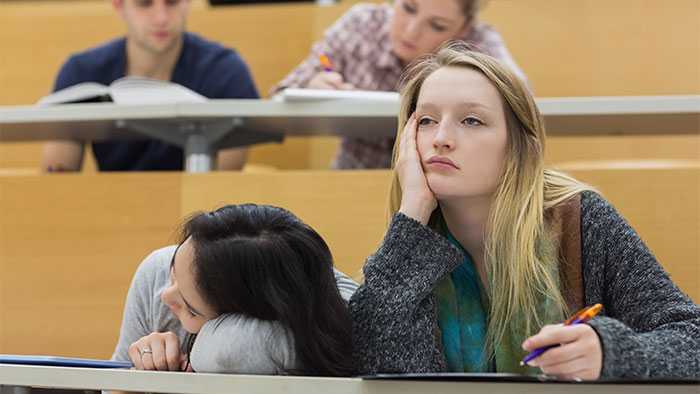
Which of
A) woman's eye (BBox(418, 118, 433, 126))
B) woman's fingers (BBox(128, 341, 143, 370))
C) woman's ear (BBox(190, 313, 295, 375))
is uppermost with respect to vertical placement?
woman's eye (BBox(418, 118, 433, 126))

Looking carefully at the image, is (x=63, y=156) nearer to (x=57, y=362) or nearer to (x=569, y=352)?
(x=57, y=362)

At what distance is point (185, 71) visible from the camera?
215 cm

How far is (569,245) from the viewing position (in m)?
1.10

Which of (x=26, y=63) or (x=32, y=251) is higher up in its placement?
(x=26, y=63)

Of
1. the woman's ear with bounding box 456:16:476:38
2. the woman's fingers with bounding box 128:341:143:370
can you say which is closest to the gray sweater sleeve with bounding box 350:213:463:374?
the woman's fingers with bounding box 128:341:143:370

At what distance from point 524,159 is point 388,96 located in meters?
0.47

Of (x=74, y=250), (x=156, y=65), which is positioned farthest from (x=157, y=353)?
(x=156, y=65)

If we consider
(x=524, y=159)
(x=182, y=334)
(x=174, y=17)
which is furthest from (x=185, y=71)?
(x=524, y=159)

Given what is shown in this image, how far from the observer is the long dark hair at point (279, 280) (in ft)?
3.27

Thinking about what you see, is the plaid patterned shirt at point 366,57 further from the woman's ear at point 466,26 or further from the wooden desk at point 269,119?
the wooden desk at point 269,119

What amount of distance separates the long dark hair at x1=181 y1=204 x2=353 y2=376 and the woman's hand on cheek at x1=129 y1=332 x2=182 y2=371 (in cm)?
8

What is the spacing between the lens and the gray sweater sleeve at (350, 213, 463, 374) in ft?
3.36

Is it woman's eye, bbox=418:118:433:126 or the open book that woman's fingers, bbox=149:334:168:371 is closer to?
woman's eye, bbox=418:118:433:126

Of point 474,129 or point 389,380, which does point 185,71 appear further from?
point 389,380
